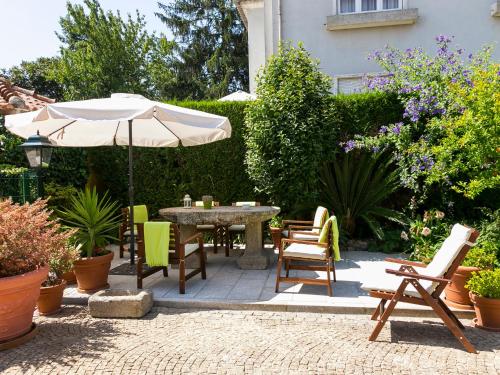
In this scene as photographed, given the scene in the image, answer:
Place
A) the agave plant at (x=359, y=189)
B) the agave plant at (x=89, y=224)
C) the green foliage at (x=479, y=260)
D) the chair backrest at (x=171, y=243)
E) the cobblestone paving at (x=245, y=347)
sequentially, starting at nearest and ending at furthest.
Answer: the cobblestone paving at (x=245, y=347)
the green foliage at (x=479, y=260)
the chair backrest at (x=171, y=243)
the agave plant at (x=89, y=224)
the agave plant at (x=359, y=189)

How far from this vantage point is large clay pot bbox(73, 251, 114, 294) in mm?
5145

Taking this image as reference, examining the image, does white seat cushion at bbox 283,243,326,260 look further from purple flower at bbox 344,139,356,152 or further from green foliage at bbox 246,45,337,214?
purple flower at bbox 344,139,356,152

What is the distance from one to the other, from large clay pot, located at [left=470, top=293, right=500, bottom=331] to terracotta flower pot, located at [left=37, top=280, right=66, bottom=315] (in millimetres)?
4514

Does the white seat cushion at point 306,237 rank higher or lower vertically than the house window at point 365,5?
lower

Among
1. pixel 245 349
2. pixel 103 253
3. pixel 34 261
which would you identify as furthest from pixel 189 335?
pixel 103 253

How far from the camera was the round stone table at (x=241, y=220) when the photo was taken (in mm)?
5809

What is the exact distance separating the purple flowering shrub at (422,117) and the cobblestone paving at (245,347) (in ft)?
10.9

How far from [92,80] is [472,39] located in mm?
15551

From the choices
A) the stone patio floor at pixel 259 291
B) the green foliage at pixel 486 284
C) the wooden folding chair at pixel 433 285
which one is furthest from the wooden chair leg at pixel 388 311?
the green foliage at pixel 486 284

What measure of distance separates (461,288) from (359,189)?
3.32 metres

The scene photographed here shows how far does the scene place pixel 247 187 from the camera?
325 inches

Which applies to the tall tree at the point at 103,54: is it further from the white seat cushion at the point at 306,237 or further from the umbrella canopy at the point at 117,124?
the white seat cushion at the point at 306,237

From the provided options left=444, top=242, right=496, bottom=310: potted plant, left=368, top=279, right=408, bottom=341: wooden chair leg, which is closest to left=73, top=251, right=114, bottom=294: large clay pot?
left=368, top=279, right=408, bottom=341: wooden chair leg

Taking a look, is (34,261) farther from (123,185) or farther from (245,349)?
(123,185)
